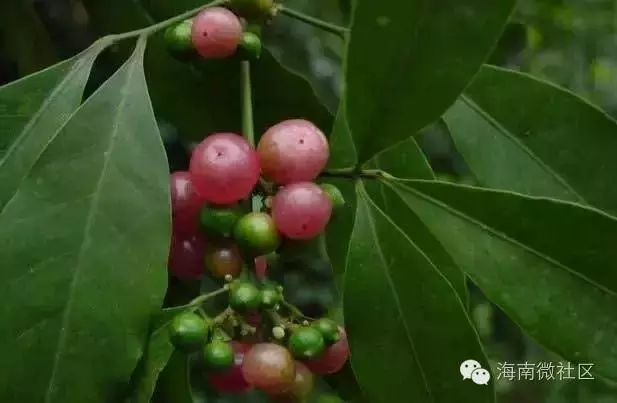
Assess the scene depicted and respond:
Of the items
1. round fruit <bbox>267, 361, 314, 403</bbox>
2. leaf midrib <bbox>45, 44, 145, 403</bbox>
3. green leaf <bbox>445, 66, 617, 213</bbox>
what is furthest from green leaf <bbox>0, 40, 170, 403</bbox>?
green leaf <bbox>445, 66, 617, 213</bbox>

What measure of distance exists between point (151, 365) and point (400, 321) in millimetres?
155

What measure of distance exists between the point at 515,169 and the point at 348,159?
0.14m

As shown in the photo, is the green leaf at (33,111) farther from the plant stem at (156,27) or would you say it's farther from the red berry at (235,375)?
the red berry at (235,375)

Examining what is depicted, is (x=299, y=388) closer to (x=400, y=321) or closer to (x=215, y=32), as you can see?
(x=400, y=321)

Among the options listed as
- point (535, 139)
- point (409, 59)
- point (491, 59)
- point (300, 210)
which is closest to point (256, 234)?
point (300, 210)

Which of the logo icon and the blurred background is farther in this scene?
the blurred background

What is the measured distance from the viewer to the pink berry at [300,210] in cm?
50

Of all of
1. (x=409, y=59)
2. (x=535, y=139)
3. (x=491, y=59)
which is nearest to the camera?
(x=409, y=59)

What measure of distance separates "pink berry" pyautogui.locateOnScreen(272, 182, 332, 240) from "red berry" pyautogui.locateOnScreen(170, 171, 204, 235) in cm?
6

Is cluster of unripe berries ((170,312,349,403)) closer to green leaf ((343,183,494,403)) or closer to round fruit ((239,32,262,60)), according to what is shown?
green leaf ((343,183,494,403))

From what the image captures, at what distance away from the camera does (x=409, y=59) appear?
48 cm

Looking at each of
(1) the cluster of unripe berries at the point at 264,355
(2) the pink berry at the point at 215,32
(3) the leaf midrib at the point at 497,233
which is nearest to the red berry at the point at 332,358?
(1) the cluster of unripe berries at the point at 264,355

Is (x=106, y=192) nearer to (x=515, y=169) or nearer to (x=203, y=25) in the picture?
(x=203, y=25)

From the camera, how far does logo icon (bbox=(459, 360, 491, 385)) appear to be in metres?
0.52
